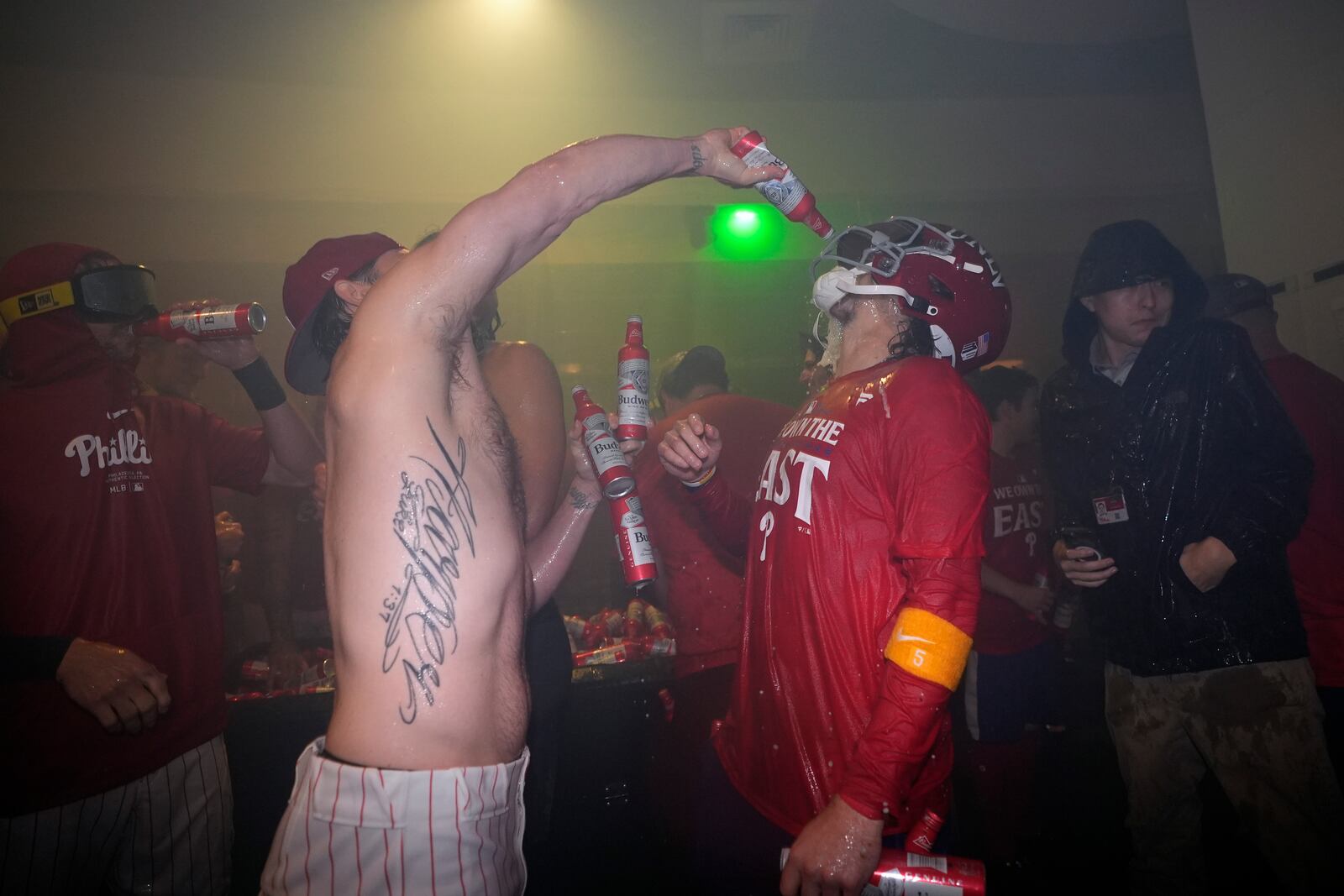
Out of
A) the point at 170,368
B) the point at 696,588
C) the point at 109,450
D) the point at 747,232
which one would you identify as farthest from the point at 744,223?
the point at 109,450

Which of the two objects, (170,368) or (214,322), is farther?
(170,368)

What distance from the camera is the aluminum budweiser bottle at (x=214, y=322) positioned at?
2.54m

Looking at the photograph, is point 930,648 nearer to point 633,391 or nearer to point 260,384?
point 633,391

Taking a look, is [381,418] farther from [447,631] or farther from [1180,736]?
[1180,736]

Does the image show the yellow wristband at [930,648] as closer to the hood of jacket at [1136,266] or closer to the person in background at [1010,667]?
the hood of jacket at [1136,266]

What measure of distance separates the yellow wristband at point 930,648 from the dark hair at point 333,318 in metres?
1.89

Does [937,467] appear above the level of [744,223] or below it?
below

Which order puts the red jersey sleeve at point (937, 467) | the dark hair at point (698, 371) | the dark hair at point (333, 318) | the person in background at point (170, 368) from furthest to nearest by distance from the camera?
the person in background at point (170, 368) → the dark hair at point (698, 371) → the dark hair at point (333, 318) → the red jersey sleeve at point (937, 467)

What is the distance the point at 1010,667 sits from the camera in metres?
3.73

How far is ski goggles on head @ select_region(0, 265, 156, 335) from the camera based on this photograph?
2514 millimetres

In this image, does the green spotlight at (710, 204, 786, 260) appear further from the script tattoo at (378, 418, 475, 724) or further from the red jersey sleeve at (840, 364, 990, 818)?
the script tattoo at (378, 418, 475, 724)

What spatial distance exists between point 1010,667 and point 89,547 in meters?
4.48

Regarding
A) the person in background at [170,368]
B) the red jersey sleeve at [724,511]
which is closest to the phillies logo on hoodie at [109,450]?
the person in background at [170,368]

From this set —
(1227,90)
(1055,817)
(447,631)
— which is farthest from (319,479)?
(1227,90)
